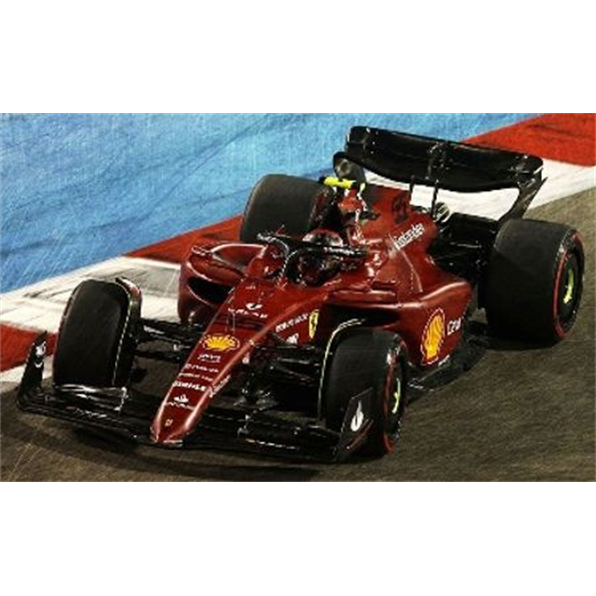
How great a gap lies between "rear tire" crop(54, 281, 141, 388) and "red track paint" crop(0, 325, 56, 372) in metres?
1.15

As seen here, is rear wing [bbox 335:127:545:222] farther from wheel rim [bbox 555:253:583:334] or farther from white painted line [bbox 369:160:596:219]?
white painted line [bbox 369:160:596:219]

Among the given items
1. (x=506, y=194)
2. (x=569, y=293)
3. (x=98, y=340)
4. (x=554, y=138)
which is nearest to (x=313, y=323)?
(x=98, y=340)

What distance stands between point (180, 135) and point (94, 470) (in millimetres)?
6216

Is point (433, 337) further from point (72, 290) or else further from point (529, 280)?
point (72, 290)

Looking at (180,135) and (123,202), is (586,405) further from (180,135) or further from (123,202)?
(180,135)

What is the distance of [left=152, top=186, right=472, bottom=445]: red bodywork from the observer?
9703 millimetres

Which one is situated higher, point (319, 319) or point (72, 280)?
point (319, 319)

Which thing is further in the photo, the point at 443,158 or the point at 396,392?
the point at 443,158

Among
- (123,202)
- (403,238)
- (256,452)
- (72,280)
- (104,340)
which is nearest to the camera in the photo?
(256,452)

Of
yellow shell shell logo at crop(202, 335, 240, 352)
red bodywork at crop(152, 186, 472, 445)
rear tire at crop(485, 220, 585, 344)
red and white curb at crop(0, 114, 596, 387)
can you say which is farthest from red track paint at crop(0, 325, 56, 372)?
rear tire at crop(485, 220, 585, 344)

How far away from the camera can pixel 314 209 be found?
12.1 m

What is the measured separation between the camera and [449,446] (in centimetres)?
999

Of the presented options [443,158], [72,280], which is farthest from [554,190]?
[72,280]

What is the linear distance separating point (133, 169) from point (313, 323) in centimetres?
493
